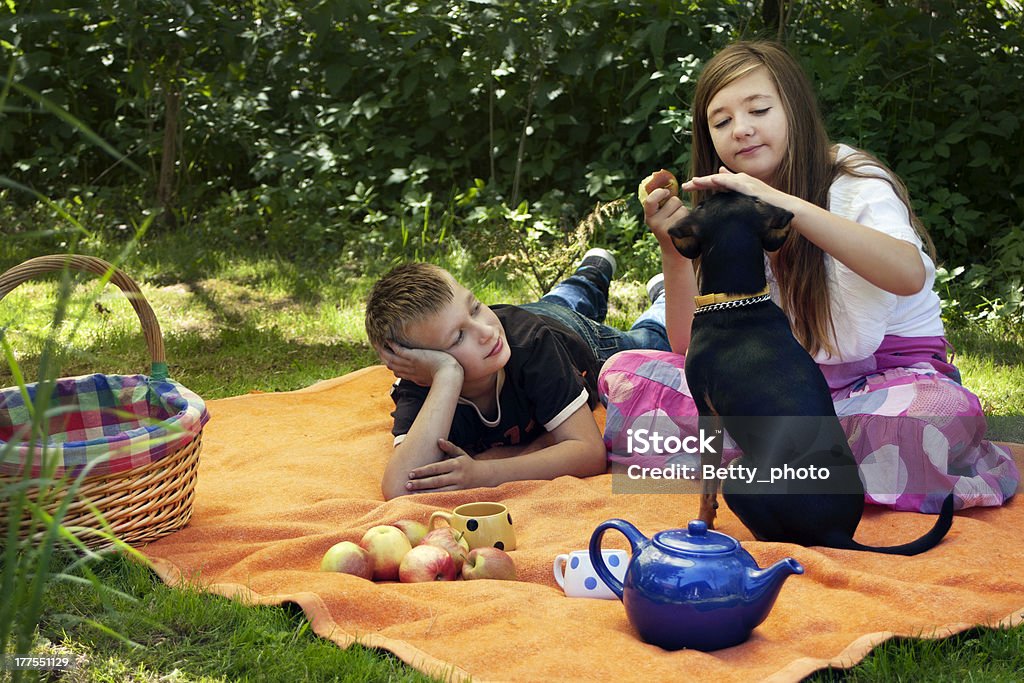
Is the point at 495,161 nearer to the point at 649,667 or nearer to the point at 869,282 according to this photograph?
the point at 869,282

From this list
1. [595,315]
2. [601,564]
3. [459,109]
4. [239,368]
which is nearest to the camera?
[601,564]

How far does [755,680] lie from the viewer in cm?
192

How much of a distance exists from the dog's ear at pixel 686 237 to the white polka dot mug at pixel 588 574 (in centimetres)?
74

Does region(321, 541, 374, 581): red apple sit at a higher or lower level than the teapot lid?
lower

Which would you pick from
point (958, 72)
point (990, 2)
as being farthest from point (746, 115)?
point (990, 2)

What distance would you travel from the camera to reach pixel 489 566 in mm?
2451

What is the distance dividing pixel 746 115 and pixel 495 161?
14.6 feet

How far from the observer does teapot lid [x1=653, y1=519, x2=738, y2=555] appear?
2.01m

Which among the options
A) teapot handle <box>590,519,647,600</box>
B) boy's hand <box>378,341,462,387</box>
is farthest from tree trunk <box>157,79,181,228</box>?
teapot handle <box>590,519,647,600</box>

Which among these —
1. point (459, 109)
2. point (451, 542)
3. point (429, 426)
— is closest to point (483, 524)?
point (451, 542)

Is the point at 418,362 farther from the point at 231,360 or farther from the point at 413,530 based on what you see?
the point at 231,360

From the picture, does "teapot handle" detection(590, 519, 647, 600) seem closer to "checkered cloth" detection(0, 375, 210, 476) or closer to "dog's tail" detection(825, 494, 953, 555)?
"dog's tail" detection(825, 494, 953, 555)

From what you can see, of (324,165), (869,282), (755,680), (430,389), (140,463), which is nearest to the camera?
(755,680)

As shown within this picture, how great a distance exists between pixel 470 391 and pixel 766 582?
65.5 inches
